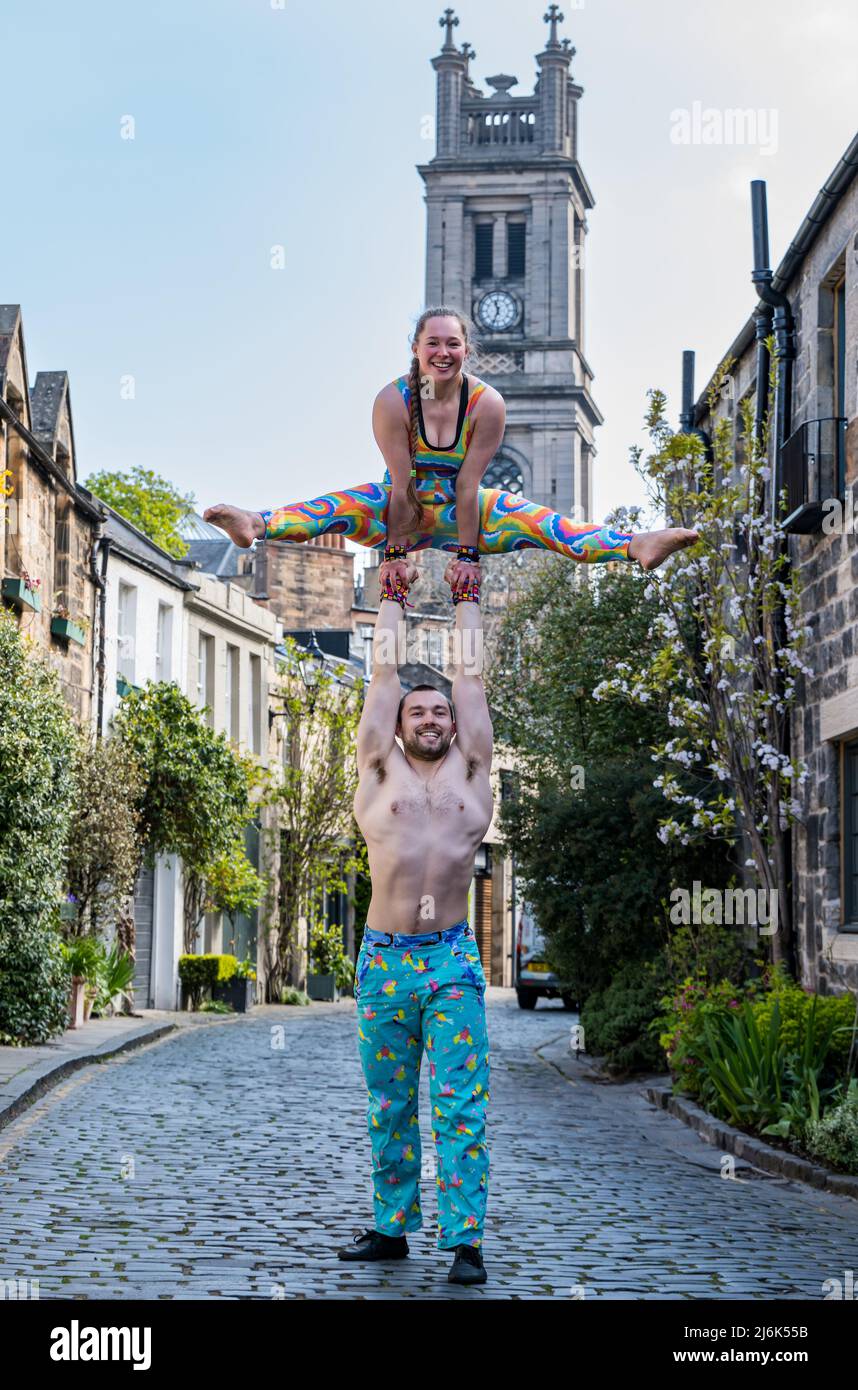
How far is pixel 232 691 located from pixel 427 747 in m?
27.1

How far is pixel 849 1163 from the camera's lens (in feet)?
35.2

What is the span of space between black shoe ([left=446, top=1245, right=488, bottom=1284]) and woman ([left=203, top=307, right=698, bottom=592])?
248 centimetres

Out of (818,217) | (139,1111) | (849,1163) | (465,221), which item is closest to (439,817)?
(849,1163)

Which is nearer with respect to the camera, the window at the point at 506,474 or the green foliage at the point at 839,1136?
the green foliage at the point at 839,1136

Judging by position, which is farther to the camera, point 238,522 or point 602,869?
point 602,869

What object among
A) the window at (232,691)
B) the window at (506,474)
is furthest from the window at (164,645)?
the window at (506,474)

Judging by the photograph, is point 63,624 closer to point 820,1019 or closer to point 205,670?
point 205,670

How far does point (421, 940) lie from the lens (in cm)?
724

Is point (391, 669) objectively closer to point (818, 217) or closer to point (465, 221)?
point (818, 217)

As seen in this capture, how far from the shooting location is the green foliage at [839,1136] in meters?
10.8

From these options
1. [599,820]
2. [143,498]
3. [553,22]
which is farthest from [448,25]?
[599,820]

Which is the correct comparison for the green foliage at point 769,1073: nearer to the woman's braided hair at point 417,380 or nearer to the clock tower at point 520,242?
the woman's braided hair at point 417,380

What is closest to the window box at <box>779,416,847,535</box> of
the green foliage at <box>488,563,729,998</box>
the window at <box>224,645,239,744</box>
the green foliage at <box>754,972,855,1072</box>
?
the green foliage at <box>488,563,729,998</box>

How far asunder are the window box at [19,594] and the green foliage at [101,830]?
75.7 inches
